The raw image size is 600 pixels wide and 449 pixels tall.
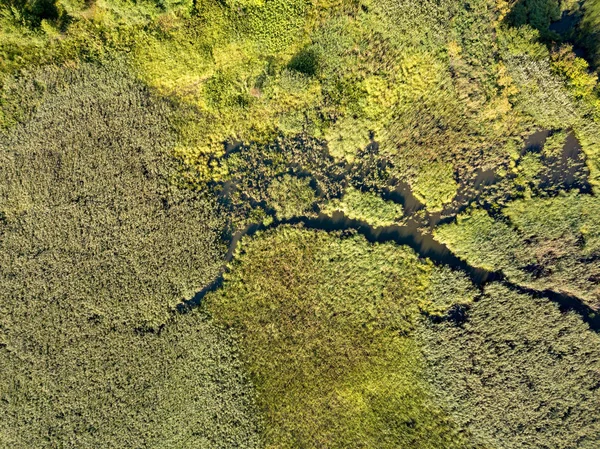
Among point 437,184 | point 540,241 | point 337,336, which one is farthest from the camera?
point 337,336

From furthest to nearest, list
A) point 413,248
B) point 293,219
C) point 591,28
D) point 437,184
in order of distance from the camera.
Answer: point 293,219 → point 413,248 → point 437,184 → point 591,28

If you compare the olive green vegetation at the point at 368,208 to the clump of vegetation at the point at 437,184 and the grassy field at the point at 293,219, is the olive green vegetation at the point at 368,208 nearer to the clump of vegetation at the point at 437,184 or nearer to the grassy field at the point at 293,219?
the grassy field at the point at 293,219

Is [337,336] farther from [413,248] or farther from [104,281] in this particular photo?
[104,281]

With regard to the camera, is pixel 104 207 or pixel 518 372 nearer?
pixel 518 372

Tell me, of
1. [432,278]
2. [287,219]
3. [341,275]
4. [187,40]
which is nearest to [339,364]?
[341,275]

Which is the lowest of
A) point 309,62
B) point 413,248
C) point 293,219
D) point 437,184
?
point 293,219

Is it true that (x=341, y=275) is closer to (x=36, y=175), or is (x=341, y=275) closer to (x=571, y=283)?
(x=571, y=283)

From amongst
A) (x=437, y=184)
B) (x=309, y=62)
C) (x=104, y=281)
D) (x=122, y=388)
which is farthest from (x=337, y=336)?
(x=309, y=62)
